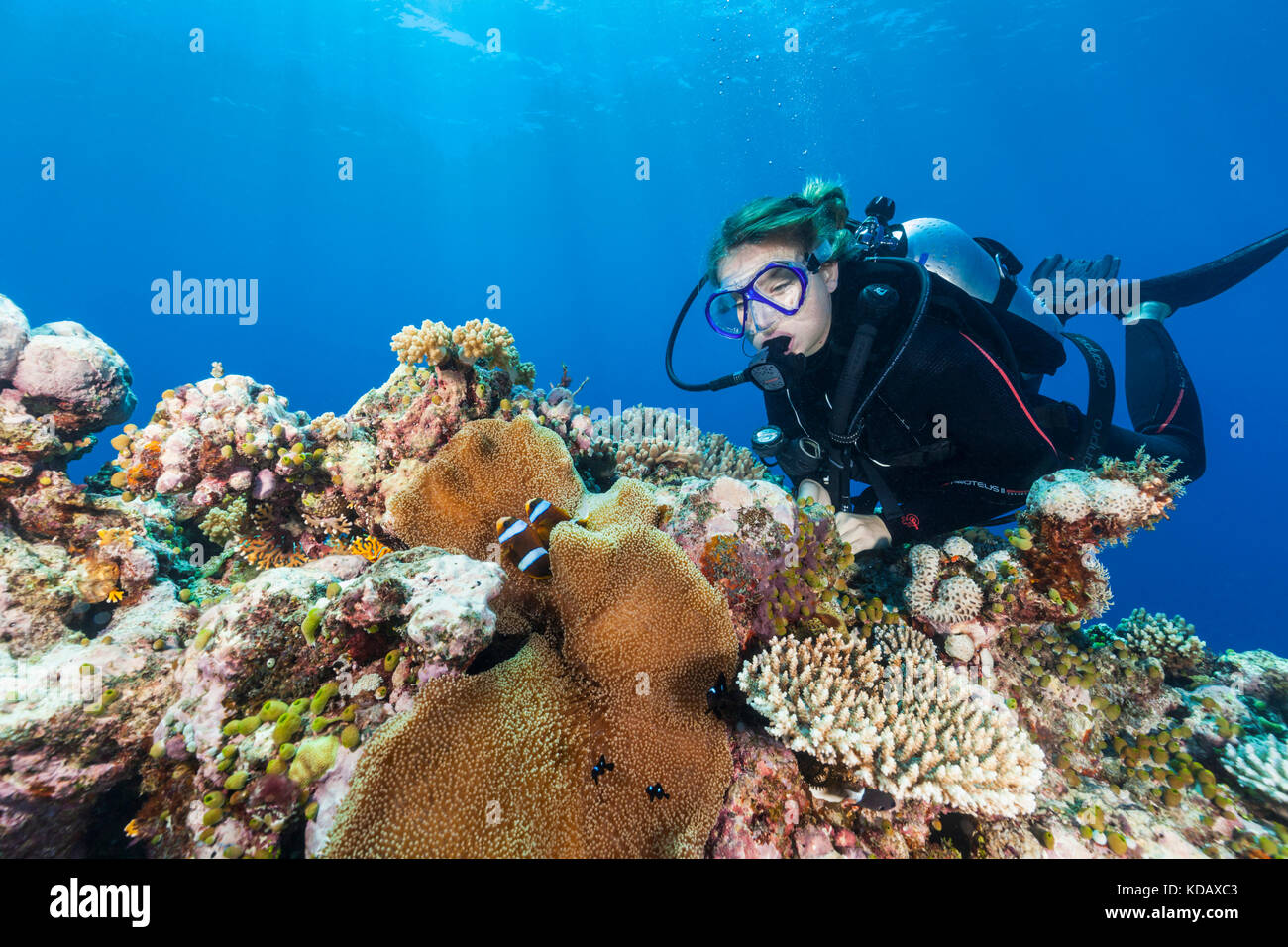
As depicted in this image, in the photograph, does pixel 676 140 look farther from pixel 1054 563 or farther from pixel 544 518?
pixel 544 518

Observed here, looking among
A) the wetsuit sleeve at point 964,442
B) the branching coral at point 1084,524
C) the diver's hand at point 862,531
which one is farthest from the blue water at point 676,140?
the diver's hand at point 862,531

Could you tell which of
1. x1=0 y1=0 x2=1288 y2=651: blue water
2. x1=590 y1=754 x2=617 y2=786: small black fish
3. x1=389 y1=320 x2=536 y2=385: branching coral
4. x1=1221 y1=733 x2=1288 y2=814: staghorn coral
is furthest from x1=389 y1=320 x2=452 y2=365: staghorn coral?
x1=0 y1=0 x2=1288 y2=651: blue water

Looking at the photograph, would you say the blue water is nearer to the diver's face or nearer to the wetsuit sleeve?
the diver's face

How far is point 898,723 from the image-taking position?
8.75ft

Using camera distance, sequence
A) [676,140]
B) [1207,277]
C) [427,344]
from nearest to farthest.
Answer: [427,344], [1207,277], [676,140]

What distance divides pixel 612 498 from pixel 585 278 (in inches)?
4297

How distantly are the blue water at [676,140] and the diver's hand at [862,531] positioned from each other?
1763 inches

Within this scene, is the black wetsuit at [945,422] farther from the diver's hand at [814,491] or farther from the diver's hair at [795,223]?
the diver's hair at [795,223]

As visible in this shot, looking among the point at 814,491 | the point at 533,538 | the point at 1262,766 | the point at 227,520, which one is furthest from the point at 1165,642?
the point at 227,520

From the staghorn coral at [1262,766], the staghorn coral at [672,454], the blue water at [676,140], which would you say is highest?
the blue water at [676,140]

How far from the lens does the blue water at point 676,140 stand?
3722cm

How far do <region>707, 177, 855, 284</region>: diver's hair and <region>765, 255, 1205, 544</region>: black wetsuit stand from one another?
1.16ft

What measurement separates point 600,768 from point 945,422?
3.56 m

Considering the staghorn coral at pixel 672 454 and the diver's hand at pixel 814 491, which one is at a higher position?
the staghorn coral at pixel 672 454
